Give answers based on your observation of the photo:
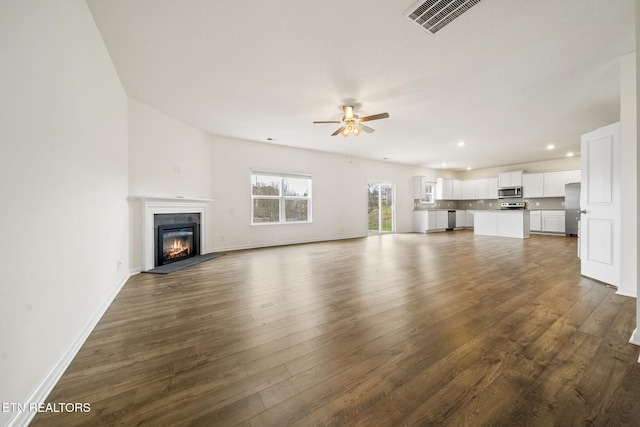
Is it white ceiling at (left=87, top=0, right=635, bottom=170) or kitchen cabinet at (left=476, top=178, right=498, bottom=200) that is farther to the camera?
kitchen cabinet at (left=476, top=178, right=498, bottom=200)

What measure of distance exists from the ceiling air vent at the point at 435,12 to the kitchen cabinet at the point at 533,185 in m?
9.24

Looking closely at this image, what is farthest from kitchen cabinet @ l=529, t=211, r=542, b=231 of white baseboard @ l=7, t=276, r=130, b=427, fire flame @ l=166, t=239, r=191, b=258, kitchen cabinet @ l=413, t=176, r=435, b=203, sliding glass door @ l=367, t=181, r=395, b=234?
white baseboard @ l=7, t=276, r=130, b=427

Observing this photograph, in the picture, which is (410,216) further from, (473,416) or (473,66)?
(473,416)

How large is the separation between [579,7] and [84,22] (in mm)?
4192

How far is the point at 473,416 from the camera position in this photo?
1081 millimetres

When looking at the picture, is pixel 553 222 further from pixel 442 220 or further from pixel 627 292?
pixel 627 292

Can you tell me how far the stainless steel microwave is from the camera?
8.85m

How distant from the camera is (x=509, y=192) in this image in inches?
359

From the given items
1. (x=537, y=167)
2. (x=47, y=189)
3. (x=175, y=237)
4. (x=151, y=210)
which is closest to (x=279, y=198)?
(x=175, y=237)

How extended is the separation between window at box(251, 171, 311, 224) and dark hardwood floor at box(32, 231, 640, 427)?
333 cm

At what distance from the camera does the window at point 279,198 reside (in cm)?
611

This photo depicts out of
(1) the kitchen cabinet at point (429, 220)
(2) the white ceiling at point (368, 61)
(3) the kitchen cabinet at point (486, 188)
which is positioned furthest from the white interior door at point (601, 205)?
(3) the kitchen cabinet at point (486, 188)

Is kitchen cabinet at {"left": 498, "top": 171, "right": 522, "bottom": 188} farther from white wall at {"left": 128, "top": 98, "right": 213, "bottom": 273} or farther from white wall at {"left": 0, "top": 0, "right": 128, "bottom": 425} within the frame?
white wall at {"left": 0, "top": 0, "right": 128, "bottom": 425}

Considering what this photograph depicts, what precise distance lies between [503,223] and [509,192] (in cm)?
227
